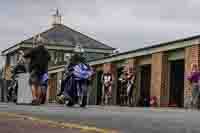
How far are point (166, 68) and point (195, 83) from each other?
22.7ft

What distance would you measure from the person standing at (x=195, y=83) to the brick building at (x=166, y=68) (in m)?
2.02

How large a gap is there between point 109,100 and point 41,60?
43.5ft

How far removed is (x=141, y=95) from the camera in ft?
90.8

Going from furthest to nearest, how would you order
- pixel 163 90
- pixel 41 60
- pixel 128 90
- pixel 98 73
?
pixel 98 73, pixel 163 90, pixel 128 90, pixel 41 60

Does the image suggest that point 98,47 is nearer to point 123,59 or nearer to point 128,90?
point 123,59

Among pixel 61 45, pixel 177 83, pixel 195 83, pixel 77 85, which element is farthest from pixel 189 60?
pixel 61 45

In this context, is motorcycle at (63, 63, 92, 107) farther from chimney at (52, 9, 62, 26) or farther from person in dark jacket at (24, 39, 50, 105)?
chimney at (52, 9, 62, 26)

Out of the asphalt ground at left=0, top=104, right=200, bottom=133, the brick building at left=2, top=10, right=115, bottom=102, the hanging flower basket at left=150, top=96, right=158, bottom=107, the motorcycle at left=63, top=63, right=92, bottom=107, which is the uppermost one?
the brick building at left=2, top=10, right=115, bottom=102

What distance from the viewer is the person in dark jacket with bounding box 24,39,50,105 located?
51.5ft

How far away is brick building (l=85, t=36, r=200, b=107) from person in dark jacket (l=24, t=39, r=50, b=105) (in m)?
7.39

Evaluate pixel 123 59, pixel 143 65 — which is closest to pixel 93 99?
pixel 123 59

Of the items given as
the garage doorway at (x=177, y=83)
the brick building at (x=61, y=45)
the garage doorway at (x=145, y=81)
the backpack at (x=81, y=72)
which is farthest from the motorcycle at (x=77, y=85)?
the brick building at (x=61, y=45)

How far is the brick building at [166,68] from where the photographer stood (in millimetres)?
22781

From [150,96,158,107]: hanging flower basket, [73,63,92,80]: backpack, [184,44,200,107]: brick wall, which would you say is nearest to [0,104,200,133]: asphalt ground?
[73,63,92,80]: backpack
